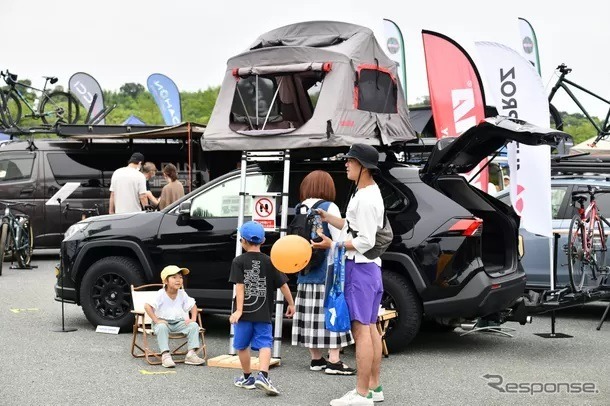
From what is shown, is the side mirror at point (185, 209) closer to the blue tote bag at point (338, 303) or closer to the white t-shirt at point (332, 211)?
the white t-shirt at point (332, 211)

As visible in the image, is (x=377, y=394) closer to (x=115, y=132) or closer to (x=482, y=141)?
(x=482, y=141)

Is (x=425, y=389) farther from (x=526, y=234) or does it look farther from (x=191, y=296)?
(x=526, y=234)

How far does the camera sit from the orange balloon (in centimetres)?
781

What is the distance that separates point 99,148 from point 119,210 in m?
5.53

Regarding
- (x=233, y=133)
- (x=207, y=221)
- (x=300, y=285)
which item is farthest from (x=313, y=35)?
(x=300, y=285)

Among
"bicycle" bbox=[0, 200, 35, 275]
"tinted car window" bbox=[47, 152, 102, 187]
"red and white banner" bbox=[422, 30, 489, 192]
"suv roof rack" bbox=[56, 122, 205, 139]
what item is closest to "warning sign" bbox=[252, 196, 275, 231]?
"red and white banner" bbox=[422, 30, 489, 192]

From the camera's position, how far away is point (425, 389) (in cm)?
802

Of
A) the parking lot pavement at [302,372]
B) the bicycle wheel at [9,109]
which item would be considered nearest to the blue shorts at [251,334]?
the parking lot pavement at [302,372]

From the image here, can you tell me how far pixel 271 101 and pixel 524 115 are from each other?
304 cm

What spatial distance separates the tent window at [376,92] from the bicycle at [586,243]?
2.55 meters

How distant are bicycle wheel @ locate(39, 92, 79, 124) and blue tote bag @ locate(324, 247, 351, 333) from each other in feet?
55.3

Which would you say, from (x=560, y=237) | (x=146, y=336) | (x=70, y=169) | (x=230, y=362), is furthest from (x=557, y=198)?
(x=70, y=169)

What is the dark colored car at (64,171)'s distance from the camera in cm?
1919

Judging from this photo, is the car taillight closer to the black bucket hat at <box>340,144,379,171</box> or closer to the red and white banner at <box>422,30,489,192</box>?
the black bucket hat at <box>340,144,379,171</box>
